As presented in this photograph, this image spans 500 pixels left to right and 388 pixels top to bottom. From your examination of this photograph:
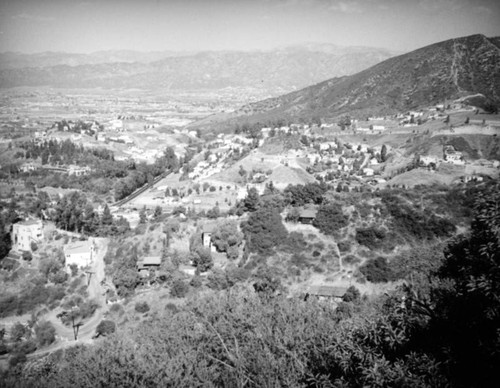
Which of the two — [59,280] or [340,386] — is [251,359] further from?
[59,280]

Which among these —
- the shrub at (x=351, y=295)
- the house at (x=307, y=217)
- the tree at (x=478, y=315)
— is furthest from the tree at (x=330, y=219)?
the tree at (x=478, y=315)

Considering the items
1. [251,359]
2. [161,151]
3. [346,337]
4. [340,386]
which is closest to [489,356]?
[340,386]

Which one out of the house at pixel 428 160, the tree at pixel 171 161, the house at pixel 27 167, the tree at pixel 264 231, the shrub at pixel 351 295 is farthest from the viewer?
the tree at pixel 171 161

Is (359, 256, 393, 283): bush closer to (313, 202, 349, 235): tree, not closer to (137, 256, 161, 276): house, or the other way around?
(313, 202, 349, 235): tree

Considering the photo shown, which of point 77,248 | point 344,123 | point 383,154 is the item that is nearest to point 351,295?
point 77,248

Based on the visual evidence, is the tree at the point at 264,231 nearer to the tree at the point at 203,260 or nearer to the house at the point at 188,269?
the tree at the point at 203,260

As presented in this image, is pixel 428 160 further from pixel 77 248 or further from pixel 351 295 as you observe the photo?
pixel 77 248
